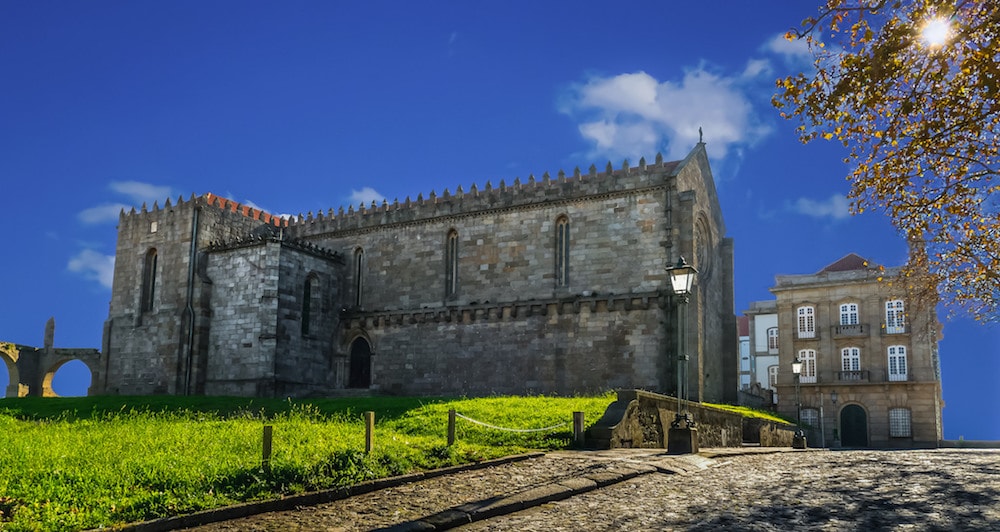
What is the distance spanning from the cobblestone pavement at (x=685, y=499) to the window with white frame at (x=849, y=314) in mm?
37243

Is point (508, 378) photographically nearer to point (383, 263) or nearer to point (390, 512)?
point (383, 263)

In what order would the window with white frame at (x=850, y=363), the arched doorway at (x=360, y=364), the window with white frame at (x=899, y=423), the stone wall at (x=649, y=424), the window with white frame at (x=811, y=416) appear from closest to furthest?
the stone wall at (x=649, y=424) → the arched doorway at (x=360, y=364) → the window with white frame at (x=899, y=423) → the window with white frame at (x=850, y=363) → the window with white frame at (x=811, y=416)

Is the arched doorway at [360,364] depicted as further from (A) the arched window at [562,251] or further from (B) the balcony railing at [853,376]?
(B) the balcony railing at [853,376]

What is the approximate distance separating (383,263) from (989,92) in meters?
29.5

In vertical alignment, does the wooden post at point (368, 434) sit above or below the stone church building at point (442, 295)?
below

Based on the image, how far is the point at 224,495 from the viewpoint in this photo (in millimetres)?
10484

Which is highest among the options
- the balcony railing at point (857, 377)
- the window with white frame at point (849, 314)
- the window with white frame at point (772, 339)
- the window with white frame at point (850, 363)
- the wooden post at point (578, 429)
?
the window with white frame at point (849, 314)

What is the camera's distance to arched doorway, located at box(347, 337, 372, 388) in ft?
125

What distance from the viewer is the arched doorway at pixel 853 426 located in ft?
158

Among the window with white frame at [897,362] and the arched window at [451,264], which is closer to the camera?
the arched window at [451,264]

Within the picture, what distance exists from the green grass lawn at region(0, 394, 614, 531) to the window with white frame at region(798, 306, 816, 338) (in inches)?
1284

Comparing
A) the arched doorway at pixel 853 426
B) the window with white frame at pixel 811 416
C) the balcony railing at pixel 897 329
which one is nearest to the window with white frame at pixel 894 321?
the balcony railing at pixel 897 329

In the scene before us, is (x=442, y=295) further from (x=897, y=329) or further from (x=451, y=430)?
(x=897, y=329)

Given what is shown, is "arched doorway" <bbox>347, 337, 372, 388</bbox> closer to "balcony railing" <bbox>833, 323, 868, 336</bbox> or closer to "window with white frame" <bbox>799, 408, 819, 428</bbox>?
"window with white frame" <bbox>799, 408, 819, 428</bbox>
